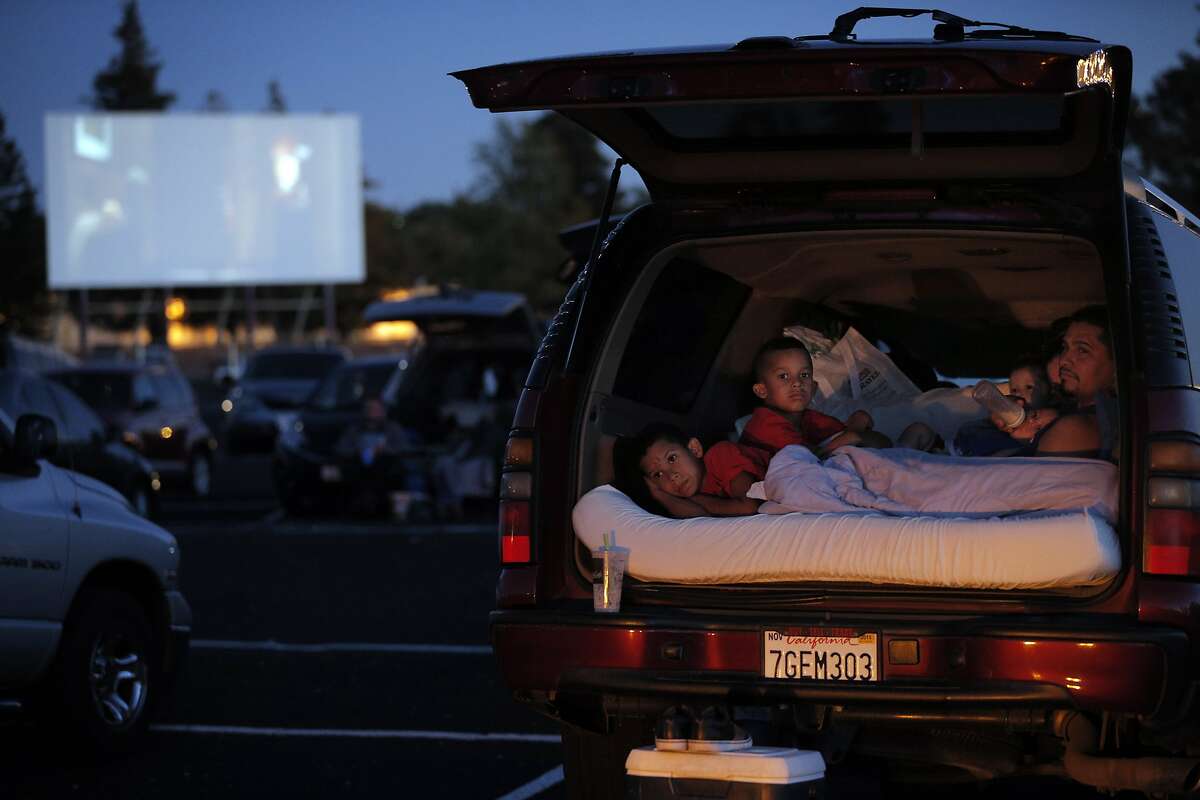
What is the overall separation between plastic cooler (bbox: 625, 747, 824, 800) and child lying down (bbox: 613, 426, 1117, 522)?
3.07 feet

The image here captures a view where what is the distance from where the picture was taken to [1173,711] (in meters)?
4.79

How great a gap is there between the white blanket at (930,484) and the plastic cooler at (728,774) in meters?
0.94

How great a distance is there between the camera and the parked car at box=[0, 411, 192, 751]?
734cm

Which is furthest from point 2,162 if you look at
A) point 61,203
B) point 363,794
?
point 363,794

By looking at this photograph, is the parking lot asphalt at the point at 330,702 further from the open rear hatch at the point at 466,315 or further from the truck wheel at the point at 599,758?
the open rear hatch at the point at 466,315

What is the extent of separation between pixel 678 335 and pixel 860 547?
134 centimetres

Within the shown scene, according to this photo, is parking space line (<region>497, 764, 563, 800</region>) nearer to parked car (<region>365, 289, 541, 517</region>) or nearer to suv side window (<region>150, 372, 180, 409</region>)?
parked car (<region>365, 289, 541, 517</region>)

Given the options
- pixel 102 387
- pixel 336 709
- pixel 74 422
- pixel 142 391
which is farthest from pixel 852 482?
pixel 142 391

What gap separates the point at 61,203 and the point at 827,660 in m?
A: 51.3

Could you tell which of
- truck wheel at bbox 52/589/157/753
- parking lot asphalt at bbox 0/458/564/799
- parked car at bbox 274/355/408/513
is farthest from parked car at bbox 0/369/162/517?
truck wheel at bbox 52/589/157/753

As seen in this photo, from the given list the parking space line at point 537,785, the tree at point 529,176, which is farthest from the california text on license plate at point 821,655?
the tree at point 529,176

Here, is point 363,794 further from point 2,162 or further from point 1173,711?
point 2,162

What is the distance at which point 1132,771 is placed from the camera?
16.8ft

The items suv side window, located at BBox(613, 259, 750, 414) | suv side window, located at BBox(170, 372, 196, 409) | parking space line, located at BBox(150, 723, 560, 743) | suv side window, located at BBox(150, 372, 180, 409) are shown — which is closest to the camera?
suv side window, located at BBox(613, 259, 750, 414)
